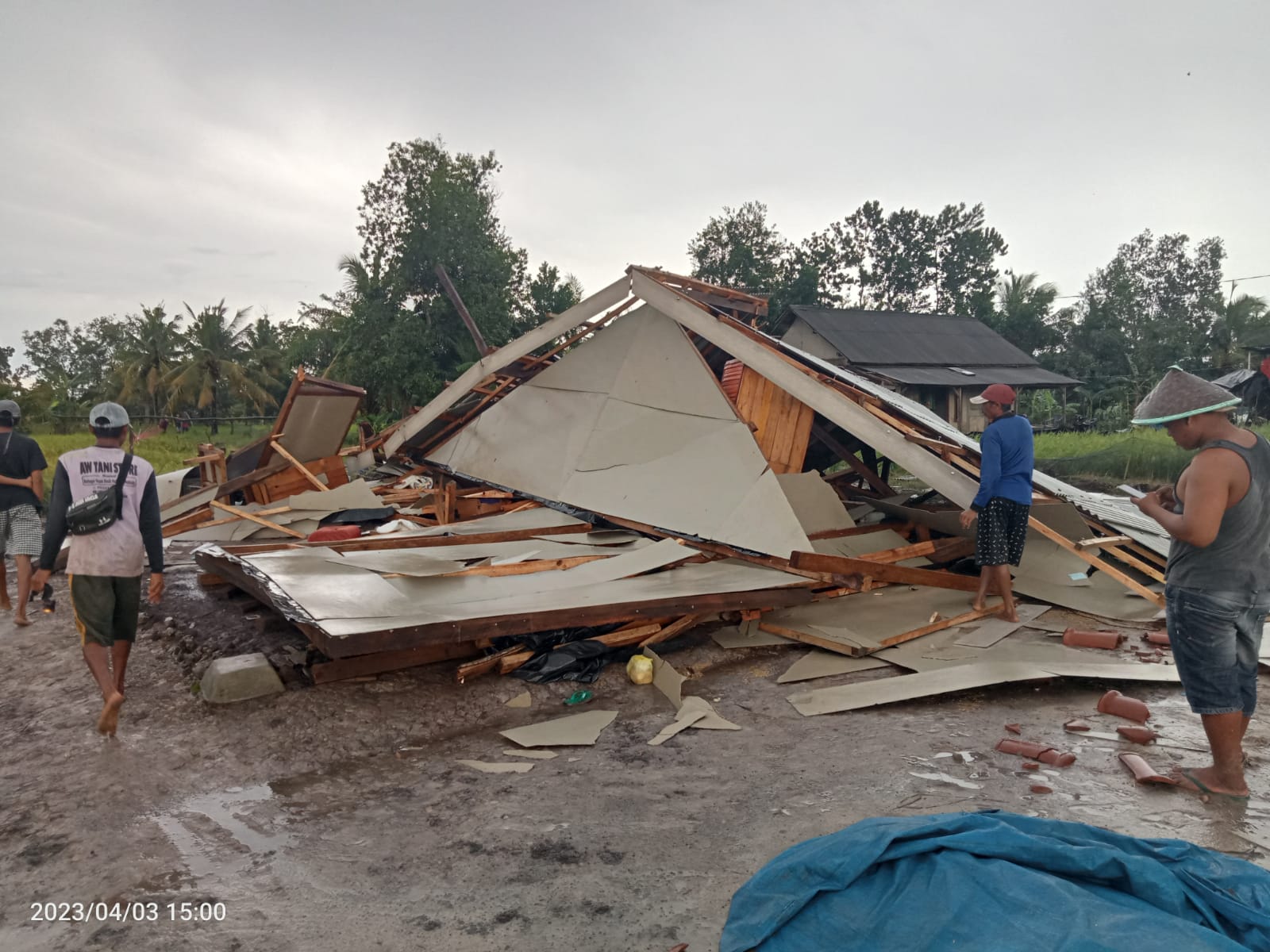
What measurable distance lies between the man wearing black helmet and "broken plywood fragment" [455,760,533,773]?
4889mm

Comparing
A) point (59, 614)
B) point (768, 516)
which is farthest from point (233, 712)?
point (768, 516)

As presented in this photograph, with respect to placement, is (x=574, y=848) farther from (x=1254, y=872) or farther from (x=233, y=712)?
(x=233, y=712)

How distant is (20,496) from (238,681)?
3407 mm

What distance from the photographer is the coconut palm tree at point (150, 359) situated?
31375mm

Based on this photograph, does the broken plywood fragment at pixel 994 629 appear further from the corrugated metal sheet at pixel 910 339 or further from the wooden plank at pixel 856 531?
the corrugated metal sheet at pixel 910 339

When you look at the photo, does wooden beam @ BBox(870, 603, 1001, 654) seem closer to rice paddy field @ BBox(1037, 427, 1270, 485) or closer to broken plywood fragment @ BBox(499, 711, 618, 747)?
broken plywood fragment @ BBox(499, 711, 618, 747)

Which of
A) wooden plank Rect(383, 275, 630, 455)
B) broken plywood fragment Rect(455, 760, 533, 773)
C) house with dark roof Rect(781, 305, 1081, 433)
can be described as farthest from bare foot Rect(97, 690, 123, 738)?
house with dark roof Rect(781, 305, 1081, 433)

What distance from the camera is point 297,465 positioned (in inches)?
408

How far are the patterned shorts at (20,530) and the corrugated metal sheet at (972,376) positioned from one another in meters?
21.8

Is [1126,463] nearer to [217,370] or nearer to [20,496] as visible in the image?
[20,496]

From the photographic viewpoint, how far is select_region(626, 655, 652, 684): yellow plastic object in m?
5.22

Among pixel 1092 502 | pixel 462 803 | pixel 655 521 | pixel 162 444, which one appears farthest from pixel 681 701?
pixel 162 444

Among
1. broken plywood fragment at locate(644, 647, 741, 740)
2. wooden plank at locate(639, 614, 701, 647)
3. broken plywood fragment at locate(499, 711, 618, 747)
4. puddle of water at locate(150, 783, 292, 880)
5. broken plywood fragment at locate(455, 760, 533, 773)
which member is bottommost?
puddle of water at locate(150, 783, 292, 880)

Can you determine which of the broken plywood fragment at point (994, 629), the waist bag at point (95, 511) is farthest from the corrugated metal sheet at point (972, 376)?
the waist bag at point (95, 511)
